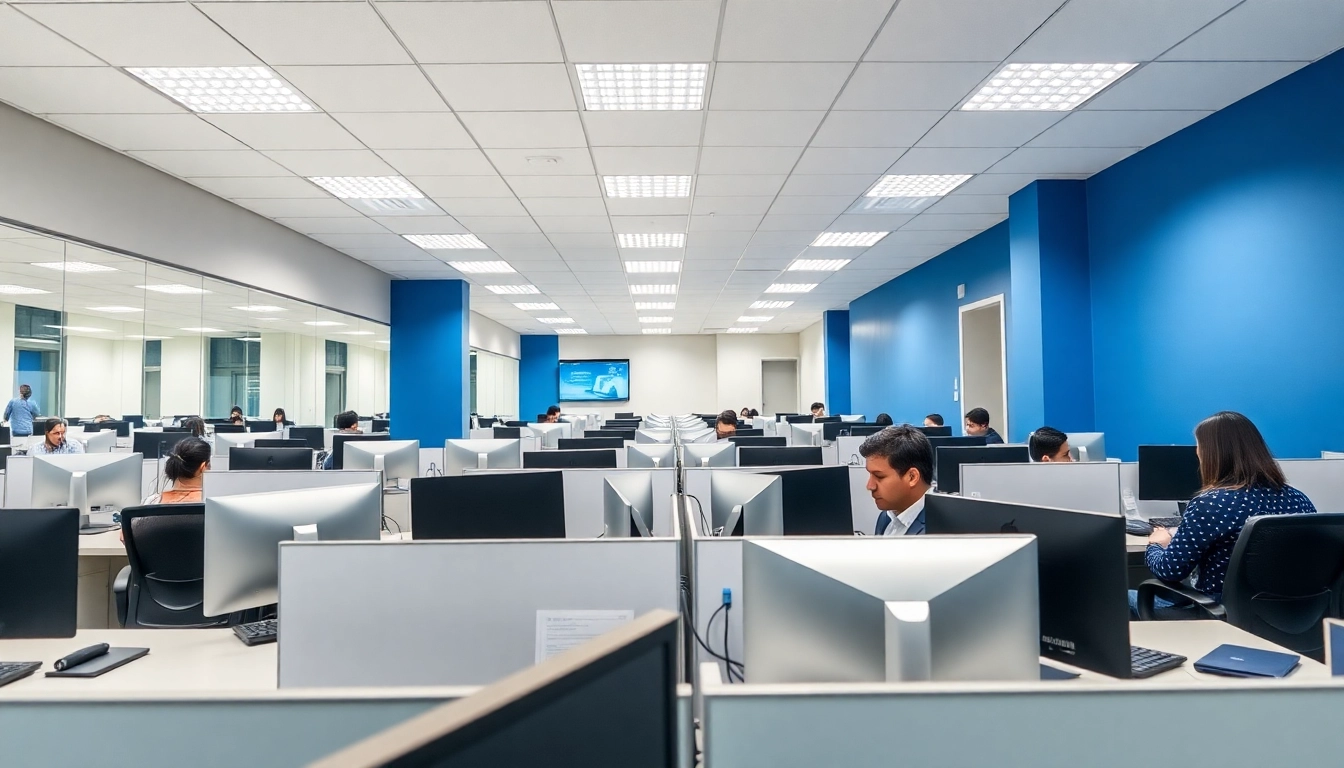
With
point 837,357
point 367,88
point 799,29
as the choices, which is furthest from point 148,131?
point 837,357

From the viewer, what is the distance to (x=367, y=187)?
562 cm

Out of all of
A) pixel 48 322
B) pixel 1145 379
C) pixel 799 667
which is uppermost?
pixel 48 322

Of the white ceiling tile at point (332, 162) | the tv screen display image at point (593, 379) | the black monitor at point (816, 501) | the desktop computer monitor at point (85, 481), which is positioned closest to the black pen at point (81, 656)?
the black monitor at point (816, 501)

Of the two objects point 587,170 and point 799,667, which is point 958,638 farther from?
point 587,170

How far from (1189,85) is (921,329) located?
5.65 meters

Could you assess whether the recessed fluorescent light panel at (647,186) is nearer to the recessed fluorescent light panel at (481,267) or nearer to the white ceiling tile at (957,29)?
A: the white ceiling tile at (957,29)

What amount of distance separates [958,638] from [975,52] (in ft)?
10.6

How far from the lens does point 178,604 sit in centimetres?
264

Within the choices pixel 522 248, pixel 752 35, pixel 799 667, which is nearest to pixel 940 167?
pixel 752 35

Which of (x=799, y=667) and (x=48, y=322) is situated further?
(x=48, y=322)

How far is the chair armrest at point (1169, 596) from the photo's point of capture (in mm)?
2473

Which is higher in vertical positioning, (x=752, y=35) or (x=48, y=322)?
(x=752, y=35)

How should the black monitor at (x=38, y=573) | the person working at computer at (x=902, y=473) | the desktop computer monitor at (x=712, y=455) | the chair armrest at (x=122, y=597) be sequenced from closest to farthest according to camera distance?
the black monitor at (x=38, y=573), the person working at computer at (x=902, y=473), the chair armrest at (x=122, y=597), the desktop computer monitor at (x=712, y=455)

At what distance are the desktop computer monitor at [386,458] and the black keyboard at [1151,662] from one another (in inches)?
155
